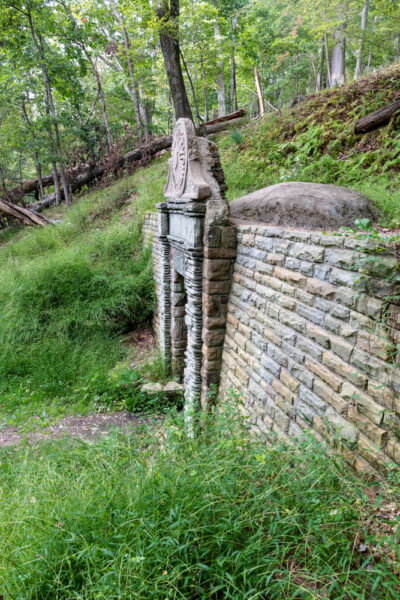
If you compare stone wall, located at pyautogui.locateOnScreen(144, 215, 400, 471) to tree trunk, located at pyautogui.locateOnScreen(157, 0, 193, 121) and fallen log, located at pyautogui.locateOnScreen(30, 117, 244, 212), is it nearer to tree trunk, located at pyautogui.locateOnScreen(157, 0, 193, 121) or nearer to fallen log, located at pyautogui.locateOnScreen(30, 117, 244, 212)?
tree trunk, located at pyautogui.locateOnScreen(157, 0, 193, 121)

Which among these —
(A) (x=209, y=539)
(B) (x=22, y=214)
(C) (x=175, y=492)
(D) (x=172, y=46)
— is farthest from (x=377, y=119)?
(B) (x=22, y=214)

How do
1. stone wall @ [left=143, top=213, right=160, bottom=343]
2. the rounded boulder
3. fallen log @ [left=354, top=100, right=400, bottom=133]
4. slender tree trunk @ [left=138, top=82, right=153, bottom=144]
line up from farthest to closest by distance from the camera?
slender tree trunk @ [left=138, top=82, right=153, bottom=144] → stone wall @ [left=143, top=213, right=160, bottom=343] → fallen log @ [left=354, top=100, right=400, bottom=133] → the rounded boulder

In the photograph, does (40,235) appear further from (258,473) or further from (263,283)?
(258,473)

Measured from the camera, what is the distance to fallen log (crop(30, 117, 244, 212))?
12.9 m

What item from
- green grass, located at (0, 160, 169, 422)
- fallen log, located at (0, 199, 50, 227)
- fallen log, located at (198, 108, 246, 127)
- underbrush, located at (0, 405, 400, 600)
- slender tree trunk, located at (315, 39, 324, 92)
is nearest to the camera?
underbrush, located at (0, 405, 400, 600)

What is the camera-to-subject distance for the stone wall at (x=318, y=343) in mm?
1846

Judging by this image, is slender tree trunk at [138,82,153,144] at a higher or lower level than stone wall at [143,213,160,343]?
higher

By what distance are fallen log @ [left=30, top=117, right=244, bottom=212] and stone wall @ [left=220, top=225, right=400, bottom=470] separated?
1084cm

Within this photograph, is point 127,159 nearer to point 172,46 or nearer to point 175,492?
point 172,46

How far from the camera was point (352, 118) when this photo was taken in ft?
21.4

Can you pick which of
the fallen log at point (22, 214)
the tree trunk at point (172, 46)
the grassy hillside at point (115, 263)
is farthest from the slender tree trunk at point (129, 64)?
the grassy hillside at point (115, 263)

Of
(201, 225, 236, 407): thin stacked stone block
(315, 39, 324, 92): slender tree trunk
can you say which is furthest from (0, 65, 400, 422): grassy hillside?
(315, 39, 324, 92): slender tree trunk

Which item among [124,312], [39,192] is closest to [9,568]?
[124,312]

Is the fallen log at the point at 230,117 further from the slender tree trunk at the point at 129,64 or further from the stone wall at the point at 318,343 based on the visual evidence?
the stone wall at the point at 318,343
